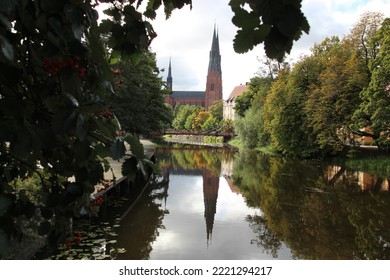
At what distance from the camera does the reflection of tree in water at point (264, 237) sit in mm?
10055

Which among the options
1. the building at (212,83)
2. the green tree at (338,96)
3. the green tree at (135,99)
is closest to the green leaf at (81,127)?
the green tree at (135,99)

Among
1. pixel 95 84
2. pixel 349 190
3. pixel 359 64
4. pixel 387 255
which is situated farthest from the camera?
pixel 359 64

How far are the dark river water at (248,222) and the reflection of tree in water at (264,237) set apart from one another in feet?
0.08

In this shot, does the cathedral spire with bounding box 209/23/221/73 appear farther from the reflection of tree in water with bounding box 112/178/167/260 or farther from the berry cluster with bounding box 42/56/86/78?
the berry cluster with bounding box 42/56/86/78

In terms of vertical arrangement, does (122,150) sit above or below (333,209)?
above

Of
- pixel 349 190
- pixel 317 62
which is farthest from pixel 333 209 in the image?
pixel 317 62

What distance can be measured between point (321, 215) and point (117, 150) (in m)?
12.6

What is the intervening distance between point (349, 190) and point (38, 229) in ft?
57.0

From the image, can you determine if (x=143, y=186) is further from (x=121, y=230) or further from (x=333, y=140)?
(x=333, y=140)

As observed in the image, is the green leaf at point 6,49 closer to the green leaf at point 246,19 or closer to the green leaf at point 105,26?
the green leaf at point 246,19

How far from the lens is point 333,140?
89.9ft

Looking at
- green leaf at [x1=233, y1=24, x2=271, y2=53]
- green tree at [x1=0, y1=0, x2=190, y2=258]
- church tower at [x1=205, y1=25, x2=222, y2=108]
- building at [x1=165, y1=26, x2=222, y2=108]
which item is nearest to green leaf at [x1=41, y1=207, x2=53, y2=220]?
green tree at [x1=0, y1=0, x2=190, y2=258]

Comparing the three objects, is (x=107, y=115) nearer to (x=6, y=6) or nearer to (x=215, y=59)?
(x=6, y=6)

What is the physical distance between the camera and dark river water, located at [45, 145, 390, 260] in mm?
9602
